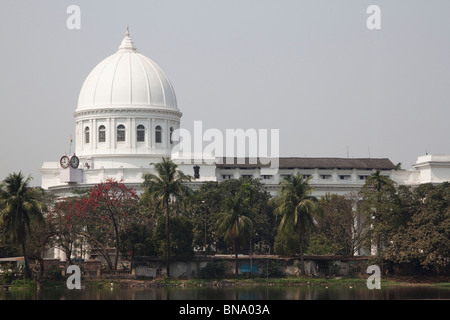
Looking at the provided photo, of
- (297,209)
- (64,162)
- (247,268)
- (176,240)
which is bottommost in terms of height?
(247,268)

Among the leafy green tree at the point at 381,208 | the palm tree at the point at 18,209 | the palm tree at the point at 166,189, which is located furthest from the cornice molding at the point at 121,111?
the palm tree at the point at 18,209

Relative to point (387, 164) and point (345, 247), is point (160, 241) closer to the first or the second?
point (345, 247)

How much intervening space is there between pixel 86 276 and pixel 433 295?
28.0 m

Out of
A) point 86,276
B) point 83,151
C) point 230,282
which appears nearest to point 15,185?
point 86,276

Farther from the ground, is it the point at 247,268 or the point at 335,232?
the point at 335,232

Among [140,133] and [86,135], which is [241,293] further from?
[86,135]

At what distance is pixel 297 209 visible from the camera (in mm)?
81688

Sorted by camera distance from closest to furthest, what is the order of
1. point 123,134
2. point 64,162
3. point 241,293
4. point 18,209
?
1. point 241,293
2. point 18,209
3. point 64,162
4. point 123,134

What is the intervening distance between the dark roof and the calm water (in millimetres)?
36992

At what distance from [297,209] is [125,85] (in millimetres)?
38719

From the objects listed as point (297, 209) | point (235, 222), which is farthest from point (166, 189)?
point (297, 209)

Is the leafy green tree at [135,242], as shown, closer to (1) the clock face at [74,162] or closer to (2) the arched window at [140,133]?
(1) the clock face at [74,162]

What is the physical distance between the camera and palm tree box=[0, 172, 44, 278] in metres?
76.6

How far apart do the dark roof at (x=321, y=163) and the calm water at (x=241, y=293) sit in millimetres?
36992
